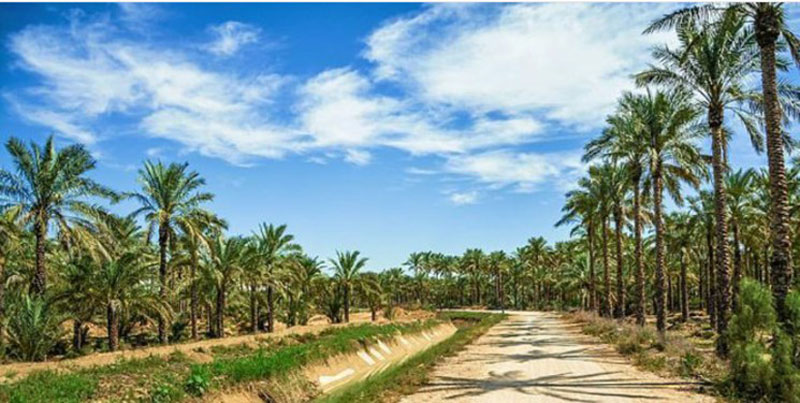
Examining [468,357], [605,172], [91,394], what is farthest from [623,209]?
[91,394]

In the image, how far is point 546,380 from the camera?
14.4m

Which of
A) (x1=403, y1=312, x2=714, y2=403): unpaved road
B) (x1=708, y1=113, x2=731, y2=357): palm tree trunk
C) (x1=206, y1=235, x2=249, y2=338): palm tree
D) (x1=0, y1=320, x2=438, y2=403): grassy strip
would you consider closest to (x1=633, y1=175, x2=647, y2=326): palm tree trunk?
(x1=403, y1=312, x2=714, y2=403): unpaved road

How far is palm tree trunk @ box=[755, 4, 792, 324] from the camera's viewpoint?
45.1ft

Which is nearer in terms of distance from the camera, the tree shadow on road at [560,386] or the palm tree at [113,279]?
the tree shadow on road at [560,386]

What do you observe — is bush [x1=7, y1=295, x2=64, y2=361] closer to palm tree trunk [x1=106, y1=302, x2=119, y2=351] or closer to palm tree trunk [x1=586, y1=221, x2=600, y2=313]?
palm tree trunk [x1=106, y1=302, x2=119, y2=351]

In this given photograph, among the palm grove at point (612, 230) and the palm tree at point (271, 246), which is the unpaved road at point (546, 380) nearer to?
the palm grove at point (612, 230)

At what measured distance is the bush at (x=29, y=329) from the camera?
22.5 metres

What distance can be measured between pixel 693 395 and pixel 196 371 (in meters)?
11.2

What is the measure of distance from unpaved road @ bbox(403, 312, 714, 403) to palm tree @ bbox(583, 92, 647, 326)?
9.43 meters

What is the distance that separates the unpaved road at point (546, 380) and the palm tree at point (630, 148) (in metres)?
9.43

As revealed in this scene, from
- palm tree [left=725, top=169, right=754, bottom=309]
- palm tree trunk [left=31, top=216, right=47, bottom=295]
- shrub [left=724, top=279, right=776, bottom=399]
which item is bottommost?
shrub [left=724, top=279, right=776, bottom=399]

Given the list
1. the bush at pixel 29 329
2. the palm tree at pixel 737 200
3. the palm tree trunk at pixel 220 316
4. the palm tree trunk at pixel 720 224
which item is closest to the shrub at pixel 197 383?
the bush at pixel 29 329

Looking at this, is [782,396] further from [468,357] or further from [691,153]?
[691,153]

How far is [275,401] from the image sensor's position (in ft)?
49.6
